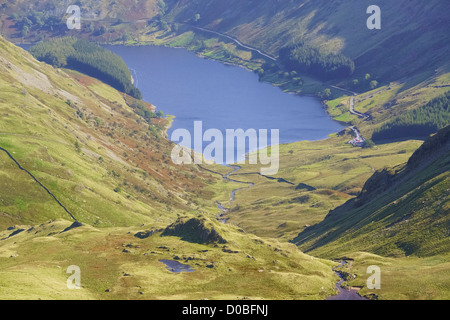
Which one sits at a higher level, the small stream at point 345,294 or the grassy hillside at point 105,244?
the grassy hillside at point 105,244

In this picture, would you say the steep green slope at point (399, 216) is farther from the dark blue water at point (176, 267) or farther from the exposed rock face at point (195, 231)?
the dark blue water at point (176, 267)

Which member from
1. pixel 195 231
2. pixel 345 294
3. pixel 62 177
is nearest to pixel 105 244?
pixel 195 231

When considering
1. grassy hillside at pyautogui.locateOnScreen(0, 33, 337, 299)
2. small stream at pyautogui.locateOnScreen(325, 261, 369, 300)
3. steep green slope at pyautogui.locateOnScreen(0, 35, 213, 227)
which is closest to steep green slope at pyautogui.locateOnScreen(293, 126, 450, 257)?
grassy hillside at pyautogui.locateOnScreen(0, 33, 337, 299)

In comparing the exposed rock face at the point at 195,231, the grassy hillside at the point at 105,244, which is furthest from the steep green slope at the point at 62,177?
the exposed rock face at the point at 195,231

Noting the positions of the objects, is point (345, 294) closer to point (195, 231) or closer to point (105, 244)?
point (195, 231)

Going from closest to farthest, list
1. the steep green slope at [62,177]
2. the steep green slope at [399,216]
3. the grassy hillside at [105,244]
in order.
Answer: the grassy hillside at [105,244]
the steep green slope at [399,216]
the steep green slope at [62,177]
